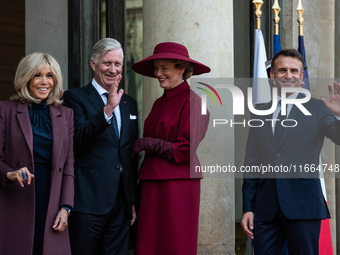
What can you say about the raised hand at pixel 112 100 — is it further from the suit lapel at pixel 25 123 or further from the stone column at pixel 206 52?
the stone column at pixel 206 52

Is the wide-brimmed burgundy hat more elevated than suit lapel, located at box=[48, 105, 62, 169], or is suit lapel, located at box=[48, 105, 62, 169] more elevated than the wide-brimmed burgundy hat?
the wide-brimmed burgundy hat

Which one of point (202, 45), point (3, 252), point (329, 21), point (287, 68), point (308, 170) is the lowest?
point (3, 252)

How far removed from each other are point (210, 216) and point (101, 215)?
1501 mm

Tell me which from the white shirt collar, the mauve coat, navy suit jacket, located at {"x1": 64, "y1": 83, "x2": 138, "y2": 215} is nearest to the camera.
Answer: the mauve coat

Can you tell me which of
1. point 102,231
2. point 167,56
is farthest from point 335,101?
point 102,231

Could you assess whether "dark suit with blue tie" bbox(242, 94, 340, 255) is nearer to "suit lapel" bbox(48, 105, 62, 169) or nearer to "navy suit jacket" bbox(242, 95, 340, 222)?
"navy suit jacket" bbox(242, 95, 340, 222)

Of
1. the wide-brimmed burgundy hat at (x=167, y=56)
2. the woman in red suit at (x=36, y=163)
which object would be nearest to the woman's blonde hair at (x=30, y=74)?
the woman in red suit at (x=36, y=163)

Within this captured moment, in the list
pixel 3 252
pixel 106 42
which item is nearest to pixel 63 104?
pixel 106 42

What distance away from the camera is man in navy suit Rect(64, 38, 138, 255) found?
451 cm

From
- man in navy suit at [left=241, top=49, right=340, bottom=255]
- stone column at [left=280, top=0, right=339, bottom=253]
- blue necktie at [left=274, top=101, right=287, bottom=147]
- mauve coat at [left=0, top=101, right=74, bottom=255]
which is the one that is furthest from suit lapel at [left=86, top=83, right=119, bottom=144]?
stone column at [left=280, top=0, right=339, bottom=253]

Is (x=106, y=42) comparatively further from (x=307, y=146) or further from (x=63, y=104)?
(x=307, y=146)

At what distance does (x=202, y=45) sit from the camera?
19.4ft

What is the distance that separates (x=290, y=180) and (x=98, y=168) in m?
1.28

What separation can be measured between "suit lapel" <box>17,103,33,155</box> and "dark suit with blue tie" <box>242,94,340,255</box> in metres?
1.59
